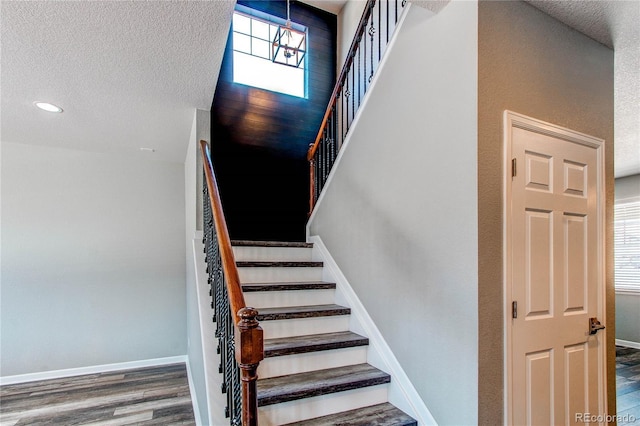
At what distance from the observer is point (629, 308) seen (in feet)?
17.2

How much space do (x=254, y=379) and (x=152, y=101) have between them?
244 centimetres

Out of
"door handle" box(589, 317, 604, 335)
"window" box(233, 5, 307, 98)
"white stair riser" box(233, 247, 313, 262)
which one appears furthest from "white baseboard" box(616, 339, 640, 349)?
"window" box(233, 5, 307, 98)

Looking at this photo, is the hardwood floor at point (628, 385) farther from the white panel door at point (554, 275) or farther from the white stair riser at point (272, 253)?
the white stair riser at point (272, 253)

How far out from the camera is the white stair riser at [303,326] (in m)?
Answer: 2.52

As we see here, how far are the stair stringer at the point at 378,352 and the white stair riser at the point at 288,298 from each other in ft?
0.34

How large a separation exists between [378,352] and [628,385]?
335cm

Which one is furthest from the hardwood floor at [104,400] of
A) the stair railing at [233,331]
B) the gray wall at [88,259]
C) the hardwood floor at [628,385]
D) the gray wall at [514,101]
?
the hardwood floor at [628,385]

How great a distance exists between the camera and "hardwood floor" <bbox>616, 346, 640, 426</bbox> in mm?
3059

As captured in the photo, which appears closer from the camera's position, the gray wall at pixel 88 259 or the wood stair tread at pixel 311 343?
the wood stair tread at pixel 311 343

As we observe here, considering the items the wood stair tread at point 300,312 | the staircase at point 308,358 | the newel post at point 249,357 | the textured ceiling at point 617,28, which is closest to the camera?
the newel post at point 249,357

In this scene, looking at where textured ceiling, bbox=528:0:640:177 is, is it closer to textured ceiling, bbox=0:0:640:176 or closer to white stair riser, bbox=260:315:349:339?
textured ceiling, bbox=0:0:640:176

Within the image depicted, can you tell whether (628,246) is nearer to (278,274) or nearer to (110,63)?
(278,274)

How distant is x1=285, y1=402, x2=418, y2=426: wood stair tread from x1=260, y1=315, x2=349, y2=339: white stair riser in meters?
0.62

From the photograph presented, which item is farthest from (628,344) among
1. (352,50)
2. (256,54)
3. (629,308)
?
(256,54)
